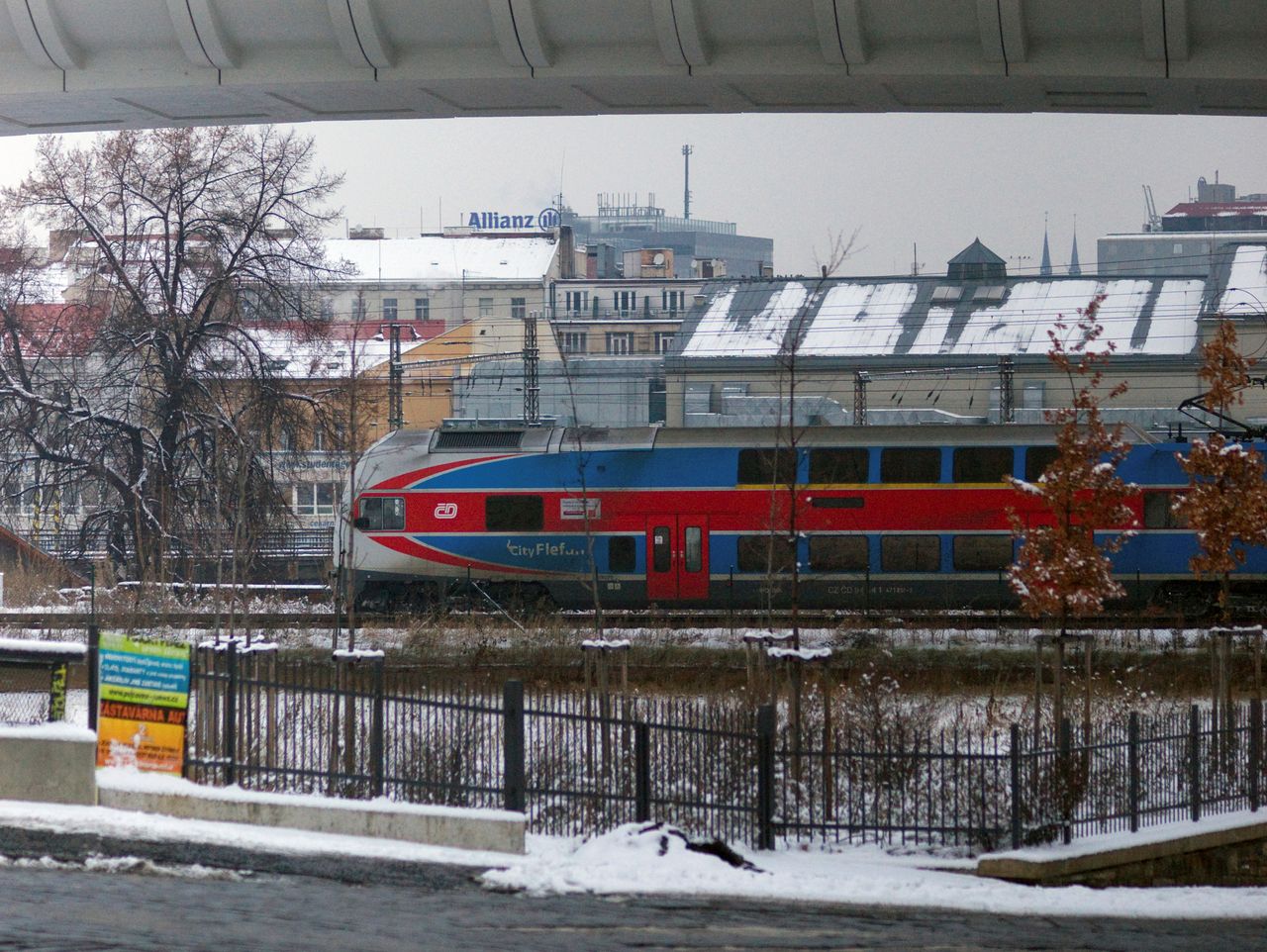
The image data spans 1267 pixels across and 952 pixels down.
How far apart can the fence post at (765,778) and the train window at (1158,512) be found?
16.5 meters

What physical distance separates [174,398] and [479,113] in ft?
78.3

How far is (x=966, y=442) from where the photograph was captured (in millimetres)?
27688

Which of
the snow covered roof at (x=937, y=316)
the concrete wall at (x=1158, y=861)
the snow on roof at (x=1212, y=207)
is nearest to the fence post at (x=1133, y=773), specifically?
the concrete wall at (x=1158, y=861)

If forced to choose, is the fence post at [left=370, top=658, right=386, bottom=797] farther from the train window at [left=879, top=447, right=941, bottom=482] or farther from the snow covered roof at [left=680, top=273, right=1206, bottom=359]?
the snow covered roof at [left=680, top=273, right=1206, bottom=359]

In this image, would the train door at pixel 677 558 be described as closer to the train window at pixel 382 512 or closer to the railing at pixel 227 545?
the train window at pixel 382 512

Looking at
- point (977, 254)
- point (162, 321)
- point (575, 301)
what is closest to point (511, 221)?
point (575, 301)

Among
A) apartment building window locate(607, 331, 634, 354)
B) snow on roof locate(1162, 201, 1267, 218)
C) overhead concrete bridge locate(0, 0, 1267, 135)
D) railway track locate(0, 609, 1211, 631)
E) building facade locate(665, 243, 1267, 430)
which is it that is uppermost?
snow on roof locate(1162, 201, 1267, 218)

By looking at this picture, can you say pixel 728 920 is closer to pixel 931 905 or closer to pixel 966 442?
pixel 931 905

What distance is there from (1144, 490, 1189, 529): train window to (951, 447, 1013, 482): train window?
2632mm

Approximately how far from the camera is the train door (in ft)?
→ 93.4

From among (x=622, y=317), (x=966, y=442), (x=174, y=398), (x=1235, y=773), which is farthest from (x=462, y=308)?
(x=1235, y=773)

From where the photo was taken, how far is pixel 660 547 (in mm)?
28594

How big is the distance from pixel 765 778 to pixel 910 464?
15.5 meters

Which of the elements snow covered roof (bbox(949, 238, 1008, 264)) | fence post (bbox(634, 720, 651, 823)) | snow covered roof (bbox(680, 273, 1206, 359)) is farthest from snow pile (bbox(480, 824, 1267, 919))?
snow covered roof (bbox(949, 238, 1008, 264))
